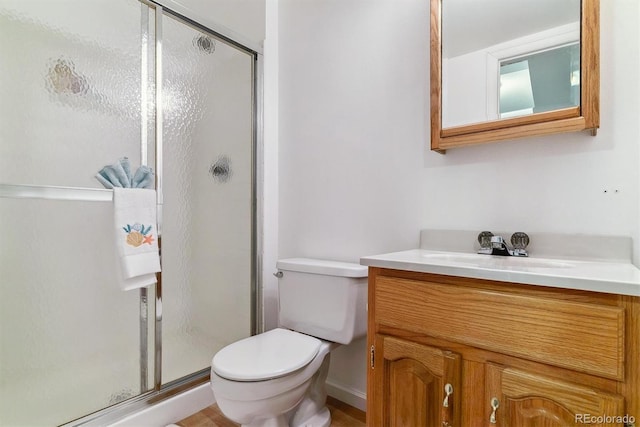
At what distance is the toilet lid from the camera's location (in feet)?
3.76

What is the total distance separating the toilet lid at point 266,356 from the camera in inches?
45.1

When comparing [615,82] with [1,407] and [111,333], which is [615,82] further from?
[1,407]

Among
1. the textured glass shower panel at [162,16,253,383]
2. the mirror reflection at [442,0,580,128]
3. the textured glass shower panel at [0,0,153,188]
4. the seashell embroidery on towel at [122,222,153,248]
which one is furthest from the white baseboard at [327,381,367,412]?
the textured glass shower panel at [0,0,153,188]

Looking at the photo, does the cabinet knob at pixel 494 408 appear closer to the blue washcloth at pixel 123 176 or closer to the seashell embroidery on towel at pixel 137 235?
the seashell embroidery on towel at pixel 137 235

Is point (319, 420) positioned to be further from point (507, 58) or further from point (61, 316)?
point (507, 58)

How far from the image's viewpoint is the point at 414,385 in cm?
95

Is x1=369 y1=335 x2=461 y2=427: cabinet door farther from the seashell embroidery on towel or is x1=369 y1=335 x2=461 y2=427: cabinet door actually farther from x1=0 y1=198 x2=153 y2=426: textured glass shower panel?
x1=0 y1=198 x2=153 y2=426: textured glass shower panel

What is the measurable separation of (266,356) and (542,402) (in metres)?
0.90

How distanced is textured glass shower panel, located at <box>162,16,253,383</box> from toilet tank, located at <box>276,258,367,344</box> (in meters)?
0.47

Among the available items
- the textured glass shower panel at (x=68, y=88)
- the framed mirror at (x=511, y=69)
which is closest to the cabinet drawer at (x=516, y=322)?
the framed mirror at (x=511, y=69)

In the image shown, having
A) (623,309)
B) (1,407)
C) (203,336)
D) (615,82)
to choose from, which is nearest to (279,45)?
(615,82)

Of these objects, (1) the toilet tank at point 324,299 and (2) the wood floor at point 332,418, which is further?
(2) the wood floor at point 332,418

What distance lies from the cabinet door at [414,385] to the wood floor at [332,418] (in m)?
0.58

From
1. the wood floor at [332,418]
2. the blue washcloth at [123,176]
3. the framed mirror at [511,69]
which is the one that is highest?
the framed mirror at [511,69]
